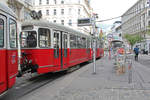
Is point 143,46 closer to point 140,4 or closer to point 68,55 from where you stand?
point 140,4

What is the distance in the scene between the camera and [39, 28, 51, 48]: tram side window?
777cm

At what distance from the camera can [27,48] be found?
7695mm

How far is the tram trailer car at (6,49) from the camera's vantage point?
4484 millimetres

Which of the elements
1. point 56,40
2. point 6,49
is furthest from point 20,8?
point 6,49

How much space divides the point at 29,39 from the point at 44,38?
27.8 inches

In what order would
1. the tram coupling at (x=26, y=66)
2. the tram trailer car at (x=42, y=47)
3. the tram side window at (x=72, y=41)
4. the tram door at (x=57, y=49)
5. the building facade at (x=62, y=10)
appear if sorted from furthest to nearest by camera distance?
the building facade at (x=62, y=10) → the tram side window at (x=72, y=41) → the tram door at (x=57, y=49) → the tram trailer car at (x=42, y=47) → the tram coupling at (x=26, y=66)

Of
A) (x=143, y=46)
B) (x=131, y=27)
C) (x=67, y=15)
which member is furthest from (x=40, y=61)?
(x=131, y=27)

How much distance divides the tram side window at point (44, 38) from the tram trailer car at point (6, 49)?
7.77 feet

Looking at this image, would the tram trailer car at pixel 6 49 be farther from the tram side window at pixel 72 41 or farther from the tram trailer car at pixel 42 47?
the tram side window at pixel 72 41

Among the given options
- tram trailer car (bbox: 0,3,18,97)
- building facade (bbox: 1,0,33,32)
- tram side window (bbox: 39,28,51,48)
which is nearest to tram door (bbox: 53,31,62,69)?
tram side window (bbox: 39,28,51,48)

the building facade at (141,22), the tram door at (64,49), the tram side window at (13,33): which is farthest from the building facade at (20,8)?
the building facade at (141,22)

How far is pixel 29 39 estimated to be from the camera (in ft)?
25.7

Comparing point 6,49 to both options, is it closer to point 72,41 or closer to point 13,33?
point 13,33

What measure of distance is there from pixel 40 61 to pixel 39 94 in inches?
75.6
